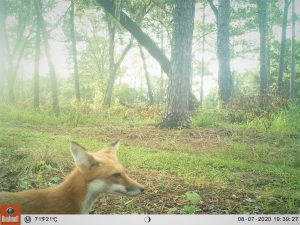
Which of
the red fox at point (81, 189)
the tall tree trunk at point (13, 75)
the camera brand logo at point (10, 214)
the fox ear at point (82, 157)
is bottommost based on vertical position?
the camera brand logo at point (10, 214)

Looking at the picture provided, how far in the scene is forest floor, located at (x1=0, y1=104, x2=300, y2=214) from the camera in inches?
106

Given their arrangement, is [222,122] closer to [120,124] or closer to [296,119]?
[296,119]

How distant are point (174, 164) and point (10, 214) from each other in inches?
55.9

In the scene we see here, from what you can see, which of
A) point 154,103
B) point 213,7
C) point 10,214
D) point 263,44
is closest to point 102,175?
point 10,214

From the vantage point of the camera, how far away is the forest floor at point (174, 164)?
106 inches

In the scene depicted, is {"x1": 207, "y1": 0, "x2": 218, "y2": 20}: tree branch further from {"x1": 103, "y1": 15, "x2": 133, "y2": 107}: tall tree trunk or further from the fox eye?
the fox eye

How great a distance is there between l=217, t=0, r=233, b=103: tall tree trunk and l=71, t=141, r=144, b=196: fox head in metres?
2.91

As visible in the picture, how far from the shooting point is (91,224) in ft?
8.03

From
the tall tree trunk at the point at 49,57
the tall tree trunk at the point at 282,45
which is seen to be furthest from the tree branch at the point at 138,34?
the tall tree trunk at the point at 282,45

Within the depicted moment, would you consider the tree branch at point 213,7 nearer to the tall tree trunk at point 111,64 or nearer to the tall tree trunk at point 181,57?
the tall tree trunk at point 181,57

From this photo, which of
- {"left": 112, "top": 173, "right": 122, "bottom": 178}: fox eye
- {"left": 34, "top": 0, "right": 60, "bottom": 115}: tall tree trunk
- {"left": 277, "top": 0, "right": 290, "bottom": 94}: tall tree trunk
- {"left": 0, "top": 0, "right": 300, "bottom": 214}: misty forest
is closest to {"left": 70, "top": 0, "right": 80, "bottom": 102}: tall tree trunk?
{"left": 0, "top": 0, "right": 300, "bottom": 214}: misty forest

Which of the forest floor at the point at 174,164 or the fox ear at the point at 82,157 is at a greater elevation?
the fox ear at the point at 82,157

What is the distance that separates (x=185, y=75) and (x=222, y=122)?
2.27 feet

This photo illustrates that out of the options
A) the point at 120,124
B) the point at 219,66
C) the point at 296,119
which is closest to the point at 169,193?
the point at 120,124
